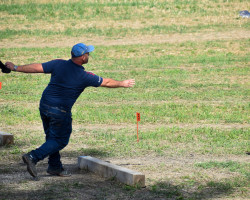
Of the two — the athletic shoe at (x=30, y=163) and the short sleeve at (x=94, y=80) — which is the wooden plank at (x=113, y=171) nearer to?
the athletic shoe at (x=30, y=163)

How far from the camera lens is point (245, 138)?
11055mm

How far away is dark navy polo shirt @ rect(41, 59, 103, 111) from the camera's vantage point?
25.7 ft

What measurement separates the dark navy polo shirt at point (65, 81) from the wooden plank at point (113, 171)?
1.01 m

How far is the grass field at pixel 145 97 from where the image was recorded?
8.12m

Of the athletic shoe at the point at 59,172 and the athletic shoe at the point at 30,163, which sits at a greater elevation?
the athletic shoe at the point at 30,163

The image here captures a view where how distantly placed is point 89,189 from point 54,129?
97 centimetres

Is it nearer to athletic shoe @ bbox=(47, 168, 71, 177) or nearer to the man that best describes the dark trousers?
the man

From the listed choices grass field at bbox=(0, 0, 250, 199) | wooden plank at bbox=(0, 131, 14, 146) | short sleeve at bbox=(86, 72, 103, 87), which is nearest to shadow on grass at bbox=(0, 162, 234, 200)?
grass field at bbox=(0, 0, 250, 199)

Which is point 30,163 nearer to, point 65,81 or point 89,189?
point 89,189

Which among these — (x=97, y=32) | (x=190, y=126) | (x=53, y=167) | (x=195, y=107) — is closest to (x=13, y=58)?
(x=97, y=32)

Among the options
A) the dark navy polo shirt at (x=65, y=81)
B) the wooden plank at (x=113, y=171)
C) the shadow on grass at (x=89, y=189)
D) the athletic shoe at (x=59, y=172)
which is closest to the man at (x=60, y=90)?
the dark navy polo shirt at (x=65, y=81)

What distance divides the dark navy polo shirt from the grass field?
1.13 meters

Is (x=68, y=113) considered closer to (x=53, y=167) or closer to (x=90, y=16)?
(x=53, y=167)

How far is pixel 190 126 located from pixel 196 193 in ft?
15.4
